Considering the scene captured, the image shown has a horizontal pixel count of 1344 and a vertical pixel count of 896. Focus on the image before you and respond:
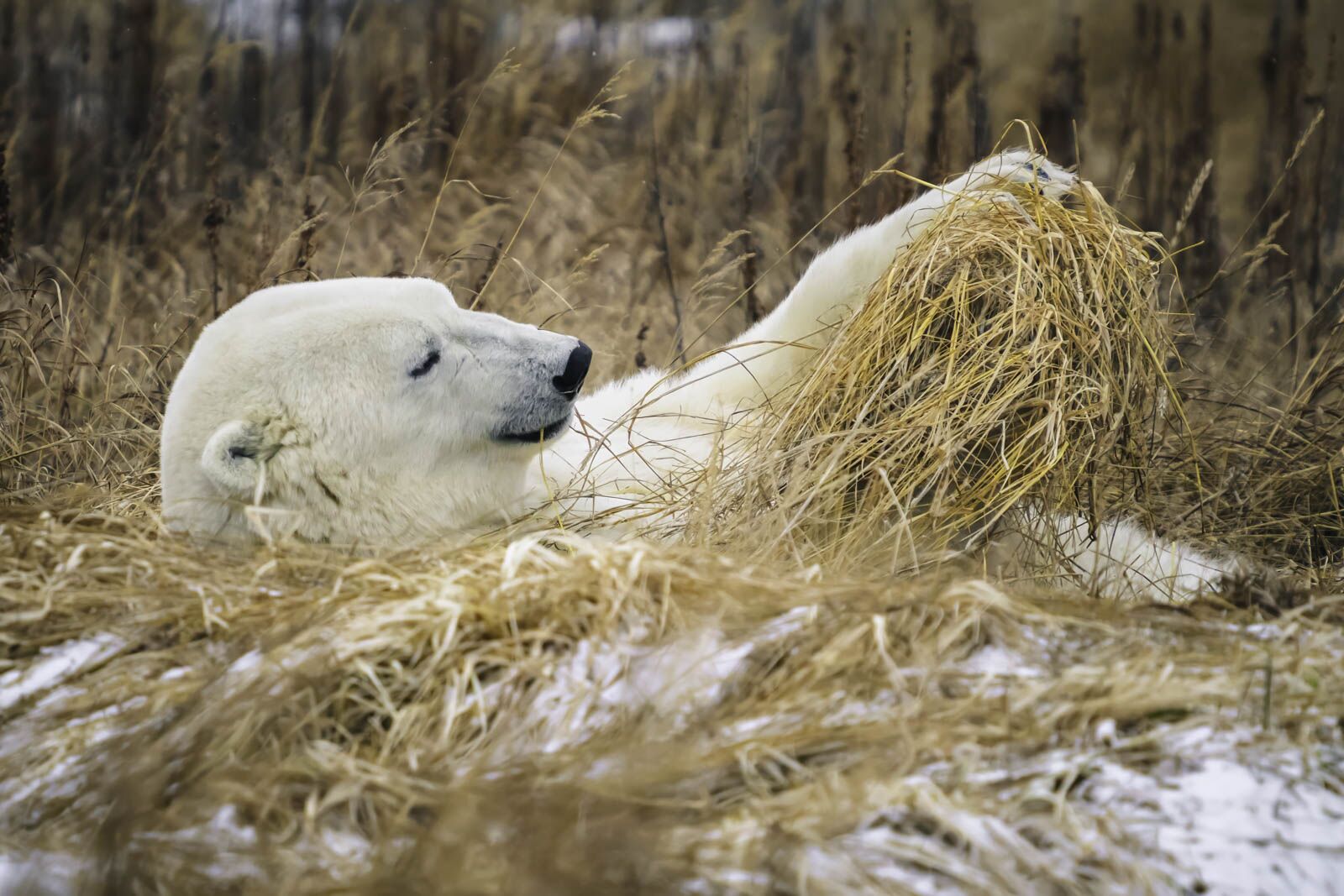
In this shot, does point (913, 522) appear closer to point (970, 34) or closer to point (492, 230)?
point (492, 230)

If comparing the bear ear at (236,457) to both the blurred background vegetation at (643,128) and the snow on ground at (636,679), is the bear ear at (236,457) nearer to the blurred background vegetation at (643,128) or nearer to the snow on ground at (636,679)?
the snow on ground at (636,679)

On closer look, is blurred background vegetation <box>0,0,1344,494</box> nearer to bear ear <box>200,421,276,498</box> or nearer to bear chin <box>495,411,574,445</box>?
bear chin <box>495,411,574,445</box>

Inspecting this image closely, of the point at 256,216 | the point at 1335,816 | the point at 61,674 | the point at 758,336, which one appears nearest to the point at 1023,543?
the point at 758,336

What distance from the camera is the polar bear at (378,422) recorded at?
212 centimetres

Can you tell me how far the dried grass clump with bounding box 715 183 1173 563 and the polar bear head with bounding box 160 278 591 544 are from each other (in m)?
0.62

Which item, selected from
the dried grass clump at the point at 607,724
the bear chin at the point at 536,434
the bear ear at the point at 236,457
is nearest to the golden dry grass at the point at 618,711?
the dried grass clump at the point at 607,724

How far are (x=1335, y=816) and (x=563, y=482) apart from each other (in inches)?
70.6

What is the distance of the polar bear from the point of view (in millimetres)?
2119

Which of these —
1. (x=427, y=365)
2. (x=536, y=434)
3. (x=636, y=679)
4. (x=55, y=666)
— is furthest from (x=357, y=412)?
(x=636, y=679)

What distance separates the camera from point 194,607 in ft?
5.53

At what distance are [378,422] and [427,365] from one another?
17 cm

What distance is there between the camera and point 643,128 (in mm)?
6062

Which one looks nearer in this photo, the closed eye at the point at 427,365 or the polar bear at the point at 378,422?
the polar bear at the point at 378,422

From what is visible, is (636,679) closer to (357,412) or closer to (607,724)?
(607,724)
